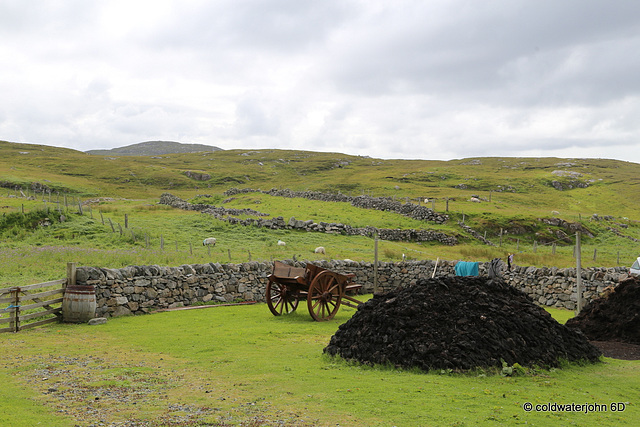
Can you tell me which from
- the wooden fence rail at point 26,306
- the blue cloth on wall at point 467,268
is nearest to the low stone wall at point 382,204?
the blue cloth on wall at point 467,268

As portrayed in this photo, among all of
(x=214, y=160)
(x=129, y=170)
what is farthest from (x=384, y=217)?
(x=214, y=160)

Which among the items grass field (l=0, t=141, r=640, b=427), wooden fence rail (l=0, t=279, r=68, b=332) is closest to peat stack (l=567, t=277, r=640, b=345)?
grass field (l=0, t=141, r=640, b=427)

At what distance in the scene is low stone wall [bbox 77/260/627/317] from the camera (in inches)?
645

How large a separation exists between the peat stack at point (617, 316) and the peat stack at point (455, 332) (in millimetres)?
3175

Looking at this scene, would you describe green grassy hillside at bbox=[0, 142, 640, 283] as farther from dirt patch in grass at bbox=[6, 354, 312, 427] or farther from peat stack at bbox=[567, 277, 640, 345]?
peat stack at bbox=[567, 277, 640, 345]

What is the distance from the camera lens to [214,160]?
145m

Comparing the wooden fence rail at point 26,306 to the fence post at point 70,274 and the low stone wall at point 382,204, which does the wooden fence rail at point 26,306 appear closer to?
the fence post at point 70,274

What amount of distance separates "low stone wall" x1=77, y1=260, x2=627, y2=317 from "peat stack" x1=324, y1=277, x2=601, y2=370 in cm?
927

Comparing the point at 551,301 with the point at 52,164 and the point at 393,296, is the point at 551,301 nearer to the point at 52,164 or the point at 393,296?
the point at 393,296

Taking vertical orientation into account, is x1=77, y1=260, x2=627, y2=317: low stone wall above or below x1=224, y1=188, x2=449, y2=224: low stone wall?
below

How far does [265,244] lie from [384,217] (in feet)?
55.9

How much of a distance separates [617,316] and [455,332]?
7.03 meters

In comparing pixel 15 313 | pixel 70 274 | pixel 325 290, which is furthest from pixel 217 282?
pixel 15 313

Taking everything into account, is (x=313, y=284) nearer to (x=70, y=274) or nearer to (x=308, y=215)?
(x=70, y=274)
